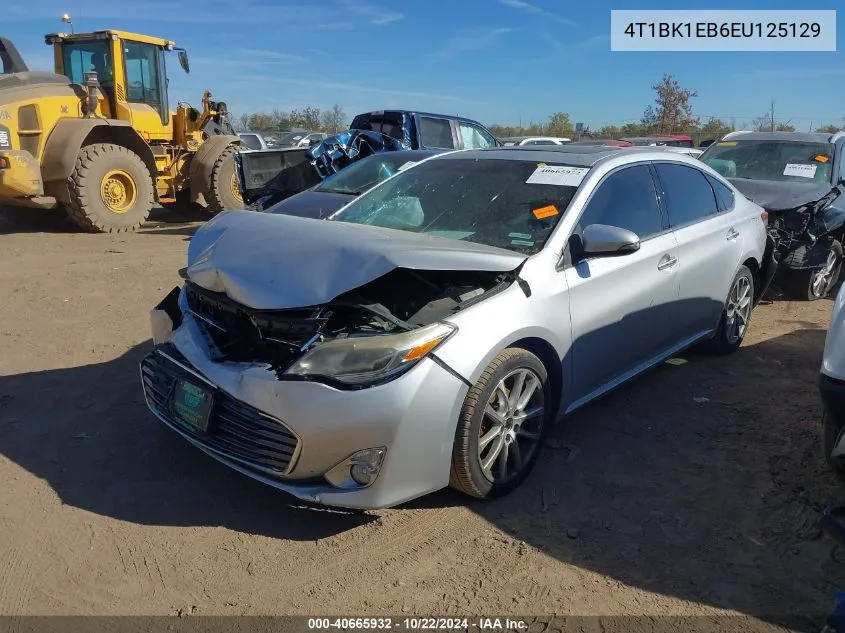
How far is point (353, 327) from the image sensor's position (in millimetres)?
3082

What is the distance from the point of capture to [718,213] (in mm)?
5008

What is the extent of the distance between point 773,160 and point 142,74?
393 inches

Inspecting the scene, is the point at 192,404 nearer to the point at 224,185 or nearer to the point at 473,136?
the point at 224,185

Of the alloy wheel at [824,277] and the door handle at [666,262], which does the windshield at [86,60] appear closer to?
the door handle at [666,262]

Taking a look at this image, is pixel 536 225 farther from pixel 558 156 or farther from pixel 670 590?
pixel 670 590

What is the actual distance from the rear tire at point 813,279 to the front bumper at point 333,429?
5.54 m

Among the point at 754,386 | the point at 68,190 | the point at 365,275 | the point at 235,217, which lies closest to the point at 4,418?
the point at 235,217

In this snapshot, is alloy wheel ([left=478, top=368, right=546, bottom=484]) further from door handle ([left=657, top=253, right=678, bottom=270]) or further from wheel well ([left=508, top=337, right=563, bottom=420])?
door handle ([left=657, top=253, right=678, bottom=270])

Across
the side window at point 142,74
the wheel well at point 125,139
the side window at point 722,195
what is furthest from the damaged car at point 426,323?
the side window at point 142,74

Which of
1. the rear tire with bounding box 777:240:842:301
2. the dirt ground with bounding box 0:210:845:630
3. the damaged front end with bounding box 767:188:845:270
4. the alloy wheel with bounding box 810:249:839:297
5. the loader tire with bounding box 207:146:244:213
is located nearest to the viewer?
the dirt ground with bounding box 0:210:845:630

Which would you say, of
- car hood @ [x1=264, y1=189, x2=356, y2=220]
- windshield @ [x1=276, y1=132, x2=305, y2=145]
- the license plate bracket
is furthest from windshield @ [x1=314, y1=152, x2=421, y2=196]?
windshield @ [x1=276, y1=132, x2=305, y2=145]

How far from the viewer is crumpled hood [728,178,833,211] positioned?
676cm

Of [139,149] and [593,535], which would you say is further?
[139,149]

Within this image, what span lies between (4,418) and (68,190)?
24.8ft
